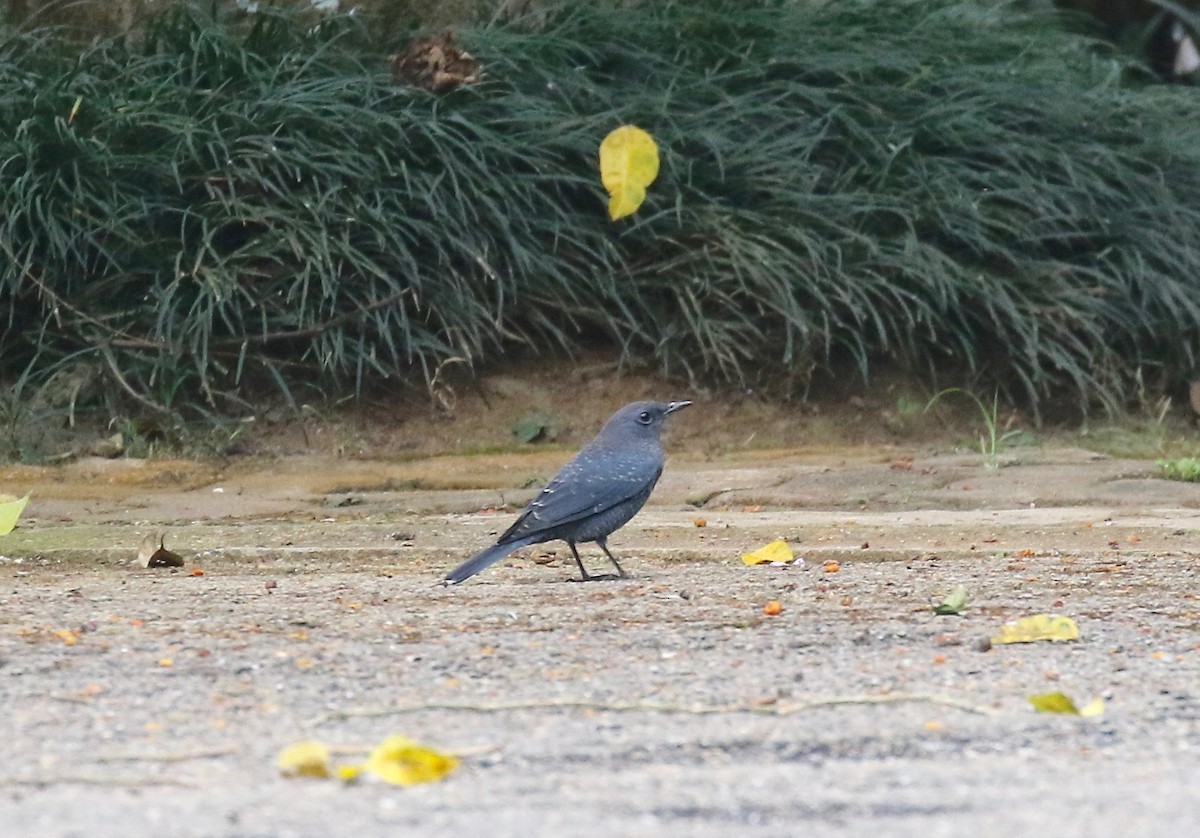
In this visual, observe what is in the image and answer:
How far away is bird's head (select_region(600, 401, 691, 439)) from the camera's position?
5699 millimetres

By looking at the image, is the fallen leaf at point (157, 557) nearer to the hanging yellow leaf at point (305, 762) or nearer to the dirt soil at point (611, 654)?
the dirt soil at point (611, 654)

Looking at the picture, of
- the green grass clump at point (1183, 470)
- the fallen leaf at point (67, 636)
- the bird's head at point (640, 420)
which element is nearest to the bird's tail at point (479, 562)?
the bird's head at point (640, 420)

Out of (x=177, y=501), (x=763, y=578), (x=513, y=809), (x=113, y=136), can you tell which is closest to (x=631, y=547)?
(x=763, y=578)

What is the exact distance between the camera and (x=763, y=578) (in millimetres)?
5043

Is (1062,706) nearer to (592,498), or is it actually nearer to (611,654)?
(611,654)

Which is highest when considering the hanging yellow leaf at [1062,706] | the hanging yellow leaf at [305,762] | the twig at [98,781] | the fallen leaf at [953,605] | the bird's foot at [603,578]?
the hanging yellow leaf at [305,762]

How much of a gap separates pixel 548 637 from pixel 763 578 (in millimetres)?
1206

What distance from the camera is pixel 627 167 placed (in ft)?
25.1

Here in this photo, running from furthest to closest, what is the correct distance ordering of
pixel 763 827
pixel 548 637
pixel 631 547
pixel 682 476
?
pixel 682 476 → pixel 631 547 → pixel 548 637 → pixel 763 827

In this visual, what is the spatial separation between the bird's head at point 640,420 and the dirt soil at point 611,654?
401 mm

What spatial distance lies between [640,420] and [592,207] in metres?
2.39

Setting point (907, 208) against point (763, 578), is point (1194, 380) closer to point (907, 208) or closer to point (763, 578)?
point (907, 208)

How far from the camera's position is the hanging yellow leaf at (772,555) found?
5355mm

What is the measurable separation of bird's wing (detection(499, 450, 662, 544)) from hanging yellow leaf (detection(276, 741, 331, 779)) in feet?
7.72
